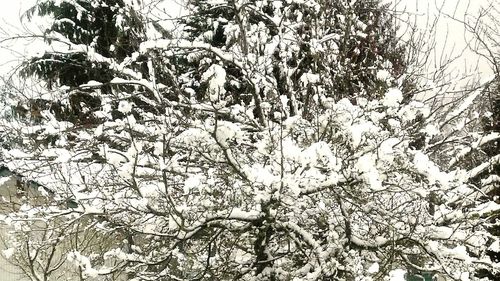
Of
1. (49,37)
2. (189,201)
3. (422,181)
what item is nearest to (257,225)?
A: (189,201)

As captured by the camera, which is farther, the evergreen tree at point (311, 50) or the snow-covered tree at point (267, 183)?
the evergreen tree at point (311, 50)

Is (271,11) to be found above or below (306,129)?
above

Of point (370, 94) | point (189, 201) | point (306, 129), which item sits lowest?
point (189, 201)

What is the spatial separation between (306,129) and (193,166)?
1273mm

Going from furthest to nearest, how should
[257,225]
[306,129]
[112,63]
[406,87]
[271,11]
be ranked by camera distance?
1. [271,11]
2. [406,87]
3. [112,63]
4. [306,129]
5. [257,225]

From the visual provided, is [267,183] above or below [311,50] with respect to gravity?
below

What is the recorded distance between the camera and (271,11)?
9.16 metres

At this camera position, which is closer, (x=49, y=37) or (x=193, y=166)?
(x=193, y=166)

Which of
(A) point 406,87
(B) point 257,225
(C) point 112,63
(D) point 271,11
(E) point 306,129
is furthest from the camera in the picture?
(D) point 271,11

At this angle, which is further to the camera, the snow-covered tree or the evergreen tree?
the evergreen tree

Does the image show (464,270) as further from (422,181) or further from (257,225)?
(257,225)

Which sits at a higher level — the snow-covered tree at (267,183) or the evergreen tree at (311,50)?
the evergreen tree at (311,50)

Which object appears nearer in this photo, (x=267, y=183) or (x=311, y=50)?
(x=267, y=183)

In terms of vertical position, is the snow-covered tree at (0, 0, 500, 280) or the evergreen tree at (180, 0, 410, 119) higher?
the evergreen tree at (180, 0, 410, 119)
